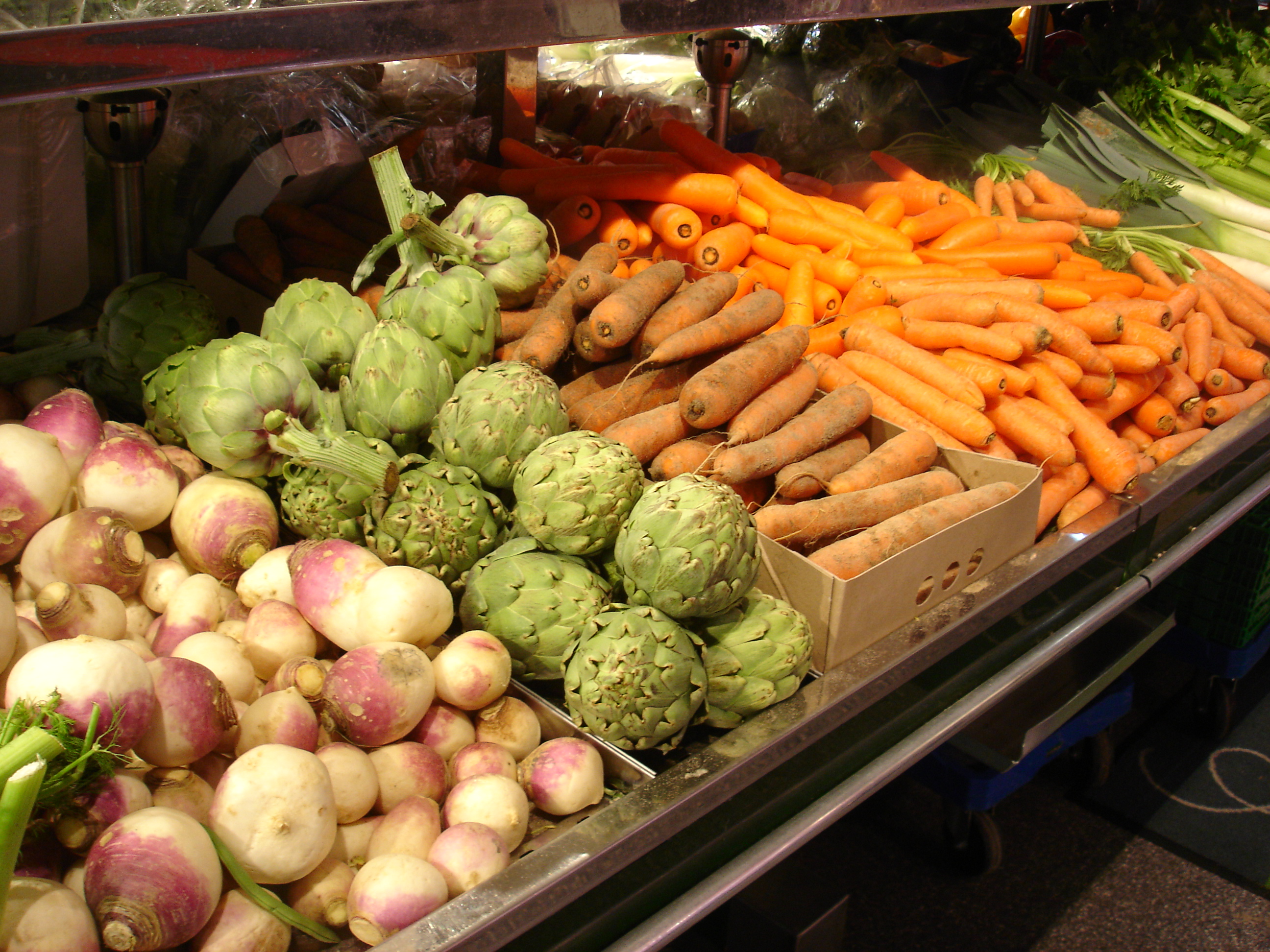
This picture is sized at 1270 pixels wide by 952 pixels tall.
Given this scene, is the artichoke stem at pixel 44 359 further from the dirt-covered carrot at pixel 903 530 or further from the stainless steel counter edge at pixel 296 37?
the dirt-covered carrot at pixel 903 530

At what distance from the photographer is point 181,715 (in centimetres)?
119

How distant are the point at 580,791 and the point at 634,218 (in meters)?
2.00

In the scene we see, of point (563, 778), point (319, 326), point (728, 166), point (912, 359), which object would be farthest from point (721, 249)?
point (563, 778)

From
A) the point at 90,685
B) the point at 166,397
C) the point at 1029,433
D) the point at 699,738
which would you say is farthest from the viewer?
the point at 1029,433

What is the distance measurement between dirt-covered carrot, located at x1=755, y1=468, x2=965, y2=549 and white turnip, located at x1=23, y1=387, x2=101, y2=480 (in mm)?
1213

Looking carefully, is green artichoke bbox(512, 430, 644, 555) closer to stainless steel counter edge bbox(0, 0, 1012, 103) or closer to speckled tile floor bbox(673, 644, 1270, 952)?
stainless steel counter edge bbox(0, 0, 1012, 103)

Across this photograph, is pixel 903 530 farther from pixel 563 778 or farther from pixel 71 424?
pixel 71 424

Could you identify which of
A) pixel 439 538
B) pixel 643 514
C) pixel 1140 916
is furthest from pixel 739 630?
pixel 1140 916

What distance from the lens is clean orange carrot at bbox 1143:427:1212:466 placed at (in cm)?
266

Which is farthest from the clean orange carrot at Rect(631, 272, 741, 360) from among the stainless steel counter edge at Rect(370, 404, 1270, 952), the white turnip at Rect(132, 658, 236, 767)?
the white turnip at Rect(132, 658, 236, 767)

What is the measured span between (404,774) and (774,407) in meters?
1.16

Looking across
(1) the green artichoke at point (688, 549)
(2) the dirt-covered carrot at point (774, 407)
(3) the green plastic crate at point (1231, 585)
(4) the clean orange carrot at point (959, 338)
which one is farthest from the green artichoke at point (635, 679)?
(3) the green plastic crate at point (1231, 585)

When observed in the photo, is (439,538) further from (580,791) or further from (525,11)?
(525,11)

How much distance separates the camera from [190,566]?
1.64 metres
